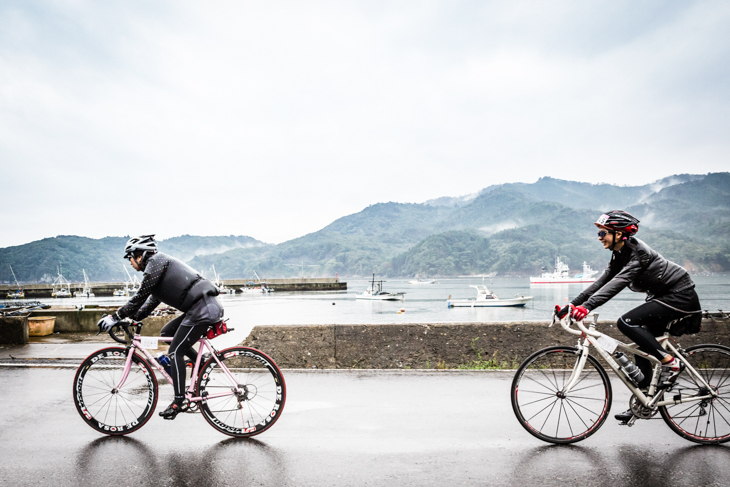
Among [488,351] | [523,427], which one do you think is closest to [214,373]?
[523,427]

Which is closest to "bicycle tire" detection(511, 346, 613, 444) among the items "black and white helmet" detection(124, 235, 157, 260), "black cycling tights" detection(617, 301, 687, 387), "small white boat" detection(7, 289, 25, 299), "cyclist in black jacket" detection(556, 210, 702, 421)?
"cyclist in black jacket" detection(556, 210, 702, 421)

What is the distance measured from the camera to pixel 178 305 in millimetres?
4715

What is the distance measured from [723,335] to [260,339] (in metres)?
7.22

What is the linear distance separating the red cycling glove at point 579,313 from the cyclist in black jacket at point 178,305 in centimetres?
315

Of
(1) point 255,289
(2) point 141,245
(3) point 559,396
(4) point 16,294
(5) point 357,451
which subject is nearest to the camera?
(5) point 357,451

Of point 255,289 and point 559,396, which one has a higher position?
point 559,396

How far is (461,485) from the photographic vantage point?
356 cm

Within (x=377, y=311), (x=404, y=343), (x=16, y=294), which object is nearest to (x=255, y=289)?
(x=16, y=294)

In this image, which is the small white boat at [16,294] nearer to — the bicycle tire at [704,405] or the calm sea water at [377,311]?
the calm sea water at [377,311]

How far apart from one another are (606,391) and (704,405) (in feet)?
2.90

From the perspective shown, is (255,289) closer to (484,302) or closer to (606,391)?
(484,302)

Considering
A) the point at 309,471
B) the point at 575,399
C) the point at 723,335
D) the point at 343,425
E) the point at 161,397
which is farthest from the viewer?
the point at 723,335

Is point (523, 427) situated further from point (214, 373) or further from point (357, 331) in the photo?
point (357, 331)

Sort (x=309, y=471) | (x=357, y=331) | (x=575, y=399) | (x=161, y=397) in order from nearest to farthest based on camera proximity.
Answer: (x=309, y=471), (x=575, y=399), (x=161, y=397), (x=357, y=331)
